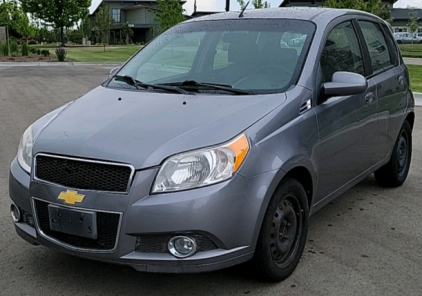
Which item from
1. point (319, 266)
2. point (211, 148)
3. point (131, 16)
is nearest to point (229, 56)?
point (211, 148)

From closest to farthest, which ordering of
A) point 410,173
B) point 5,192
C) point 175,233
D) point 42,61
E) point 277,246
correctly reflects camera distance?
point 175,233, point 277,246, point 5,192, point 410,173, point 42,61

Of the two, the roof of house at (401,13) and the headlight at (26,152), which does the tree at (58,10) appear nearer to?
the roof of house at (401,13)

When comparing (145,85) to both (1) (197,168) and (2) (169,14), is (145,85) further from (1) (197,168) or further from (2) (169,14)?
(2) (169,14)

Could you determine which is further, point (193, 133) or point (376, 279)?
point (376, 279)

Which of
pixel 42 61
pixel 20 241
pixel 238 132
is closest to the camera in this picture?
pixel 238 132

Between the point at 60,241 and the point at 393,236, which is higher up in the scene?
the point at 60,241

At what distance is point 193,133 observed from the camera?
319 cm

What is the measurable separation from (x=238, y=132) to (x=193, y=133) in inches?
10.2

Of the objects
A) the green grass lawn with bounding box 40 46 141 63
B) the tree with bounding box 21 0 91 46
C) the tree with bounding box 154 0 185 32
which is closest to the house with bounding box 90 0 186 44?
the tree with bounding box 21 0 91 46

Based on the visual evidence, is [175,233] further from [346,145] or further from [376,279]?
[346,145]

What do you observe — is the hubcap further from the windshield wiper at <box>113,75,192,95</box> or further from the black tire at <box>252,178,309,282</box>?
the windshield wiper at <box>113,75,192,95</box>

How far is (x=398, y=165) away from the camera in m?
5.64

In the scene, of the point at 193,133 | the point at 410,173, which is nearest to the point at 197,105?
the point at 193,133

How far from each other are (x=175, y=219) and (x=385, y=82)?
9.27 feet
